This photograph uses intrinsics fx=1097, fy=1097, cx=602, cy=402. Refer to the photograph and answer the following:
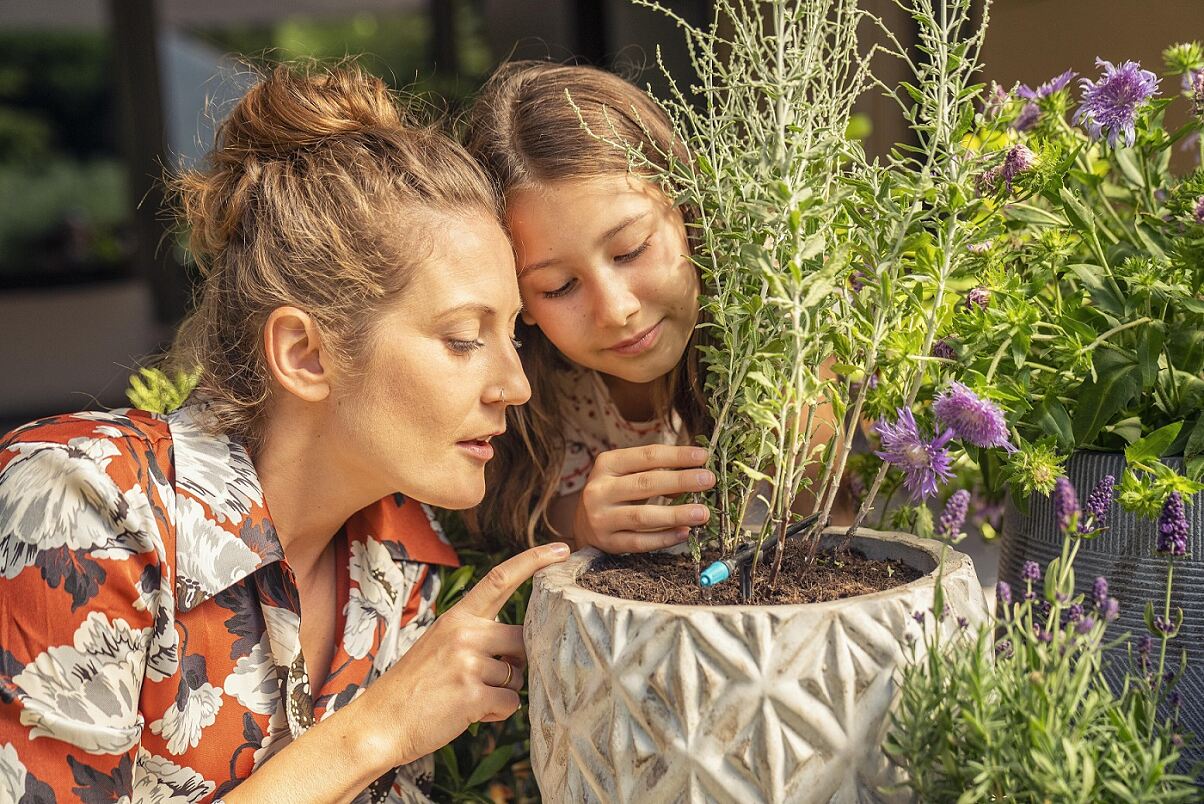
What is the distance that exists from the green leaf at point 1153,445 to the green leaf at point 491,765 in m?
0.75

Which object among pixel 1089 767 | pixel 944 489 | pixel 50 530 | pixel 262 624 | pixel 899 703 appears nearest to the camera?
pixel 1089 767

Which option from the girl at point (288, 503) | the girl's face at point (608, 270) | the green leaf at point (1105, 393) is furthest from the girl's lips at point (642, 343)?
the green leaf at point (1105, 393)

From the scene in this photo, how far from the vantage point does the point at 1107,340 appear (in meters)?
0.98

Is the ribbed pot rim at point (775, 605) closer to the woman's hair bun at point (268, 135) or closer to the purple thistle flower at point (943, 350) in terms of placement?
the purple thistle flower at point (943, 350)

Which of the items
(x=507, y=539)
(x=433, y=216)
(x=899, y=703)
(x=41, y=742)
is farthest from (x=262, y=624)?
(x=899, y=703)

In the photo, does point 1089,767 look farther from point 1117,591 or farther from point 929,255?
point 929,255

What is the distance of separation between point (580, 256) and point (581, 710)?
600 millimetres

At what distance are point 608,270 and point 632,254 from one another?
3 centimetres

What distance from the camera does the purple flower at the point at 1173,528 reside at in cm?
83

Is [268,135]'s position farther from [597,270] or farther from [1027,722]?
[1027,722]

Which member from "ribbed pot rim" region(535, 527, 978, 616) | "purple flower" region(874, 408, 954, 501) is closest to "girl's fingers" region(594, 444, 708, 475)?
"ribbed pot rim" region(535, 527, 978, 616)

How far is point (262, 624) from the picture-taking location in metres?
1.19

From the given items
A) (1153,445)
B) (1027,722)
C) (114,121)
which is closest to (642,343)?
(1153,445)

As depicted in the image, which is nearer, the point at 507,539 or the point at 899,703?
the point at 899,703
